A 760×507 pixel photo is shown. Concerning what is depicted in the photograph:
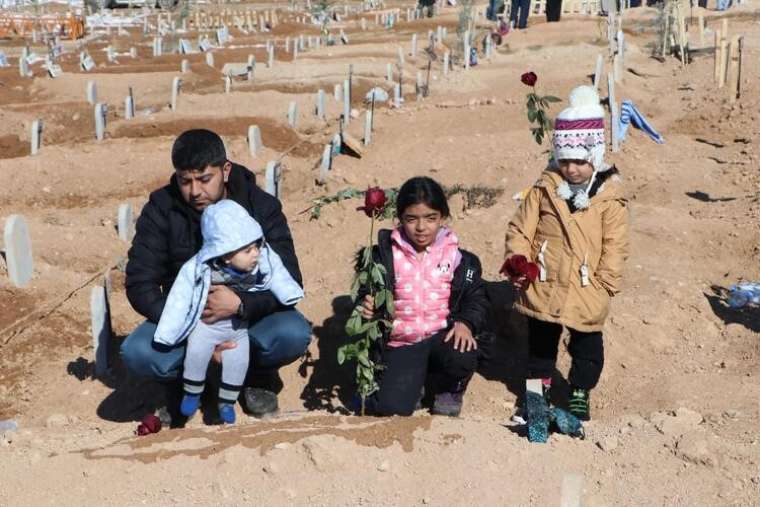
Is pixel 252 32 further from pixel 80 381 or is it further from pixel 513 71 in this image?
pixel 80 381

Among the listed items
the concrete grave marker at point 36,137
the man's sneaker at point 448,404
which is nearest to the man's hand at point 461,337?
the man's sneaker at point 448,404

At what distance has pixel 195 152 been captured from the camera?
413 centimetres

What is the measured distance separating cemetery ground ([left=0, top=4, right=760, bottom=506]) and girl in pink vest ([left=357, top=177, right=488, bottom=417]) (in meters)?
0.31

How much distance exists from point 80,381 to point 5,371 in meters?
0.48

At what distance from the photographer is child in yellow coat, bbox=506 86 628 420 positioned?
4340 mm

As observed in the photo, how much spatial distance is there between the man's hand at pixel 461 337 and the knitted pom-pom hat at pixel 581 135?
906 mm

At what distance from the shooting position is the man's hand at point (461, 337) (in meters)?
4.33

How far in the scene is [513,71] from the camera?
1720 centimetres

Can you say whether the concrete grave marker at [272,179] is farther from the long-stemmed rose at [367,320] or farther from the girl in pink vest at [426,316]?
the long-stemmed rose at [367,320]

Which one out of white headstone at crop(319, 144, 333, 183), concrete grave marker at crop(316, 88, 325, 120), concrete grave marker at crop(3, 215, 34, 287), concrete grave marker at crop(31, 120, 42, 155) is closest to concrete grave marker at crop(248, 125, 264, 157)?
white headstone at crop(319, 144, 333, 183)

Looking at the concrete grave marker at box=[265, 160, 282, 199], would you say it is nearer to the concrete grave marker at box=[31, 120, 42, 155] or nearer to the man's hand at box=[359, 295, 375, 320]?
the man's hand at box=[359, 295, 375, 320]

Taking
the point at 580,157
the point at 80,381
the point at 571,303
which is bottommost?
the point at 80,381

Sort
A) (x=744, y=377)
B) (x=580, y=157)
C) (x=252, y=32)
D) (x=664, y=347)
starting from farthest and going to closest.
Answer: (x=252, y=32) → (x=664, y=347) → (x=744, y=377) → (x=580, y=157)

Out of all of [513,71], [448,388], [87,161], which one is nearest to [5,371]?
[448,388]
